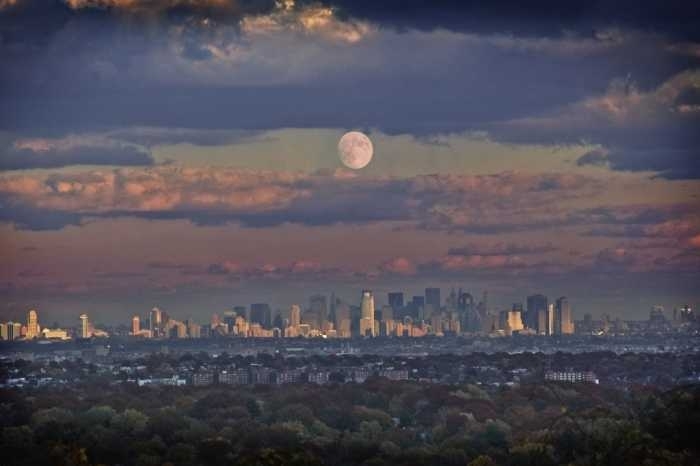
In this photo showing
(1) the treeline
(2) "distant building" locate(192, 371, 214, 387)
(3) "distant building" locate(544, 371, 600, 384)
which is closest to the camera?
A: (1) the treeline

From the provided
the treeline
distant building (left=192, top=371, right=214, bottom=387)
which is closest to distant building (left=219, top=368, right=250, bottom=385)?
distant building (left=192, top=371, right=214, bottom=387)

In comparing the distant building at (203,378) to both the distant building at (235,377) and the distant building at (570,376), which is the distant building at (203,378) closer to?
the distant building at (235,377)

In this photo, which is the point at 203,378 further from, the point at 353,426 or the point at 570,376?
the point at 353,426

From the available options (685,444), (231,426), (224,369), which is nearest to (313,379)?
(224,369)

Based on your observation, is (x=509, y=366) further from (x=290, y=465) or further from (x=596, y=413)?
(x=290, y=465)

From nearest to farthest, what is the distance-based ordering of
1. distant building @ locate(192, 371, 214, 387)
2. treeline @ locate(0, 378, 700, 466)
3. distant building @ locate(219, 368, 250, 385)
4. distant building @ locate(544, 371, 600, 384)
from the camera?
treeline @ locate(0, 378, 700, 466) < distant building @ locate(544, 371, 600, 384) < distant building @ locate(192, 371, 214, 387) < distant building @ locate(219, 368, 250, 385)

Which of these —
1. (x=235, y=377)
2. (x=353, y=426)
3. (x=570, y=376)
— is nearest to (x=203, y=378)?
(x=235, y=377)

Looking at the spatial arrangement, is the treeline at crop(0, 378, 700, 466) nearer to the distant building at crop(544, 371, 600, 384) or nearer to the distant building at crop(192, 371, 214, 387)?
the distant building at crop(192, 371, 214, 387)

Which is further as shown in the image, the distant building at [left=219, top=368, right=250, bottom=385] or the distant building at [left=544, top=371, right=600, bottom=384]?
the distant building at [left=219, top=368, right=250, bottom=385]
